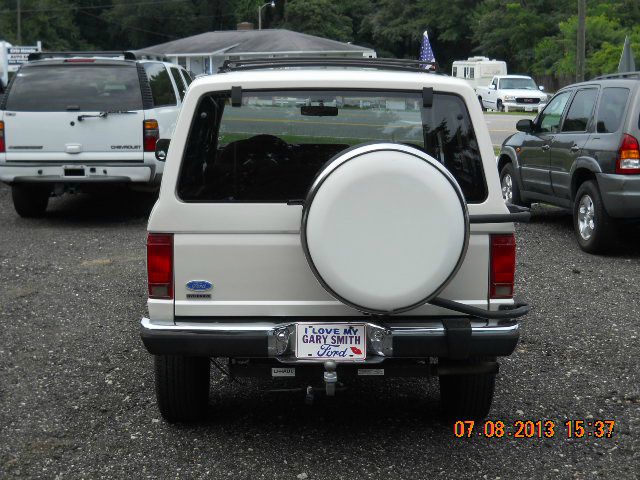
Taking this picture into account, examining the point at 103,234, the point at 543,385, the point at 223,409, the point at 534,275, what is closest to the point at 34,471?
the point at 223,409

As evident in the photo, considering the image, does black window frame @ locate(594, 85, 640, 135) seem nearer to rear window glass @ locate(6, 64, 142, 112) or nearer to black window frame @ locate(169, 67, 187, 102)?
rear window glass @ locate(6, 64, 142, 112)

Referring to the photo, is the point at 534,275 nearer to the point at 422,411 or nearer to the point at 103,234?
the point at 422,411

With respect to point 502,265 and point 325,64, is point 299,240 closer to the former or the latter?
point 502,265

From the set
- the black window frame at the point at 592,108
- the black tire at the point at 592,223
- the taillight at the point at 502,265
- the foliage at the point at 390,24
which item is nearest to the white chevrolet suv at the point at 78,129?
the black window frame at the point at 592,108

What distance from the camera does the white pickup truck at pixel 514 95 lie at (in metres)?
40.0

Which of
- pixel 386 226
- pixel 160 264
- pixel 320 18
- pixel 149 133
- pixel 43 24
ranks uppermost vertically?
pixel 320 18

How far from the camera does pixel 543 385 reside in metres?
5.61

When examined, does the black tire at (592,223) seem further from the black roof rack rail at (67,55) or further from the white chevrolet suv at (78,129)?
the black roof rack rail at (67,55)

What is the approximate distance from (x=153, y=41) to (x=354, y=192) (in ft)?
342

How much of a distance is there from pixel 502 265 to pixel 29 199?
8792 mm

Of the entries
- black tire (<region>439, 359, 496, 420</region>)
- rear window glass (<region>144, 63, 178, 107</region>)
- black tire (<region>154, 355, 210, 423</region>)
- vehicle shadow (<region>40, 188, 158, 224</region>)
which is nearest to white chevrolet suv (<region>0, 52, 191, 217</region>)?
rear window glass (<region>144, 63, 178, 107</region>)

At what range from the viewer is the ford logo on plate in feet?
14.4

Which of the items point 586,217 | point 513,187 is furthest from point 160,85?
point 586,217

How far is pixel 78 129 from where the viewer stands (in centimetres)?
1100
